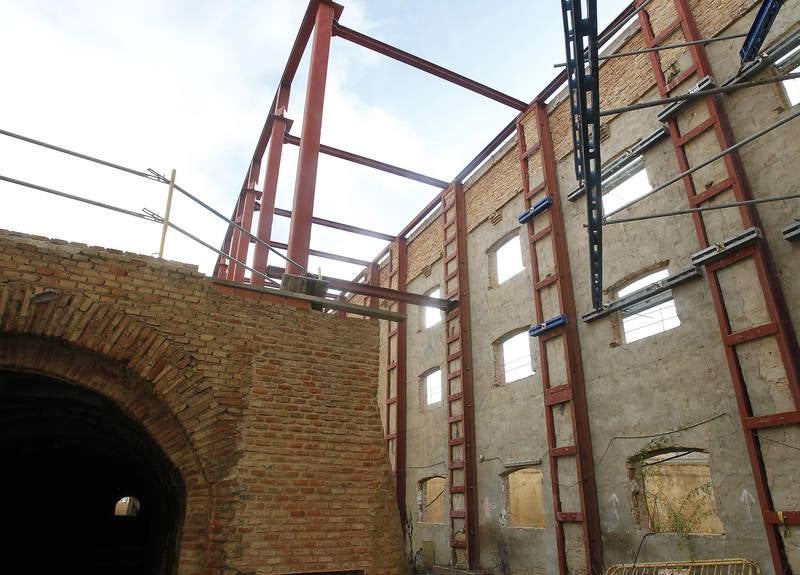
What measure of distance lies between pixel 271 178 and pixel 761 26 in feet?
34.3

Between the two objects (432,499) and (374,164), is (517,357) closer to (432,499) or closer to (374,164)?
(432,499)

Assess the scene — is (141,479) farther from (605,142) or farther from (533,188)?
(605,142)

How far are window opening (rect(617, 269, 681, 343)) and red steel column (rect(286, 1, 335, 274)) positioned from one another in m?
5.53

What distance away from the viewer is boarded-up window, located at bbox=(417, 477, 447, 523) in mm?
13000

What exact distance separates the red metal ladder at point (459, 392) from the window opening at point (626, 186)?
447cm

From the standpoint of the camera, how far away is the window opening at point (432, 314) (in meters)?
14.6

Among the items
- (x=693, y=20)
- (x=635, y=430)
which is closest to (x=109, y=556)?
(x=635, y=430)

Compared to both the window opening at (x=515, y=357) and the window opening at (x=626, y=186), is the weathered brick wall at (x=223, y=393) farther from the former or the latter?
the window opening at (x=626, y=186)

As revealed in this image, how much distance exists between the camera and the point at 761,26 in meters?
6.03

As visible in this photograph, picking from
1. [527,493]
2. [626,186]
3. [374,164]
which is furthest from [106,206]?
[527,493]

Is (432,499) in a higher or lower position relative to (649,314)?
lower

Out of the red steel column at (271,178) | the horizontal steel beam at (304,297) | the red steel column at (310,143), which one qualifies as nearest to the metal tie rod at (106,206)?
the horizontal steel beam at (304,297)

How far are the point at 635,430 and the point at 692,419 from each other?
957mm

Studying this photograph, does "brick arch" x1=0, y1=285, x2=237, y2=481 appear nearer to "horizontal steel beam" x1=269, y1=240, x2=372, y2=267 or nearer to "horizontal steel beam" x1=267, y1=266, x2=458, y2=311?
"horizontal steel beam" x1=267, y1=266, x2=458, y2=311
